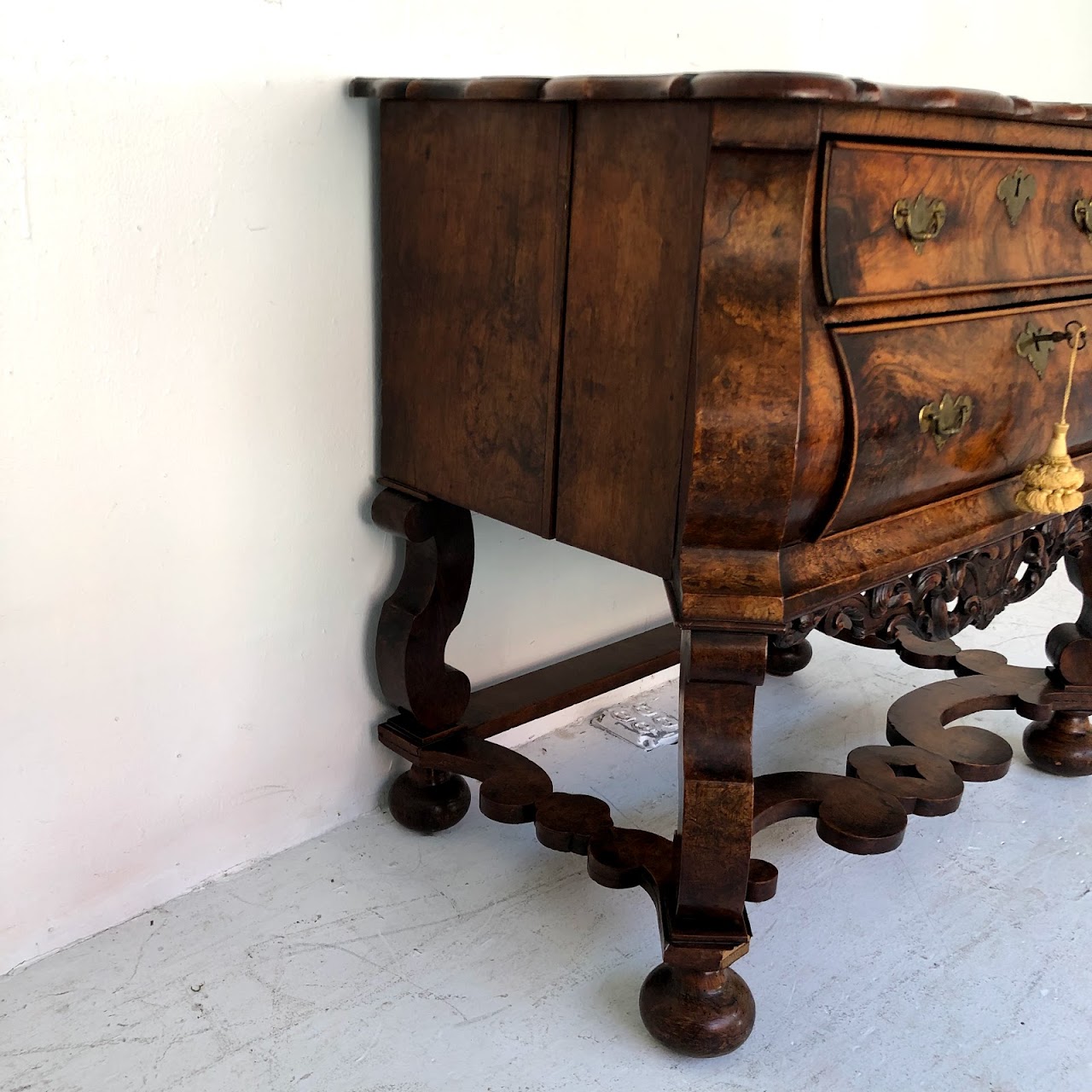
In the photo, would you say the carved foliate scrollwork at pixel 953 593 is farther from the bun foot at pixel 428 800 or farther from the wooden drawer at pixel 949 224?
the bun foot at pixel 428 800

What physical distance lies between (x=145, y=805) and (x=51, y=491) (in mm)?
450

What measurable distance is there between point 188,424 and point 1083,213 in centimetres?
117

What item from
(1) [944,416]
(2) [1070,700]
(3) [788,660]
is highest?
(1) [944,416]

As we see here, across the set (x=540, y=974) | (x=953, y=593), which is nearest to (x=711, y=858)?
(x=540, y=974)

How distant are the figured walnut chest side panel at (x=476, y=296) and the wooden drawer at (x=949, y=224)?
0.31 m

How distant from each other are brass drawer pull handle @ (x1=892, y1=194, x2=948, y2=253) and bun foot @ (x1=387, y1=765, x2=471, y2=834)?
39.8 inches

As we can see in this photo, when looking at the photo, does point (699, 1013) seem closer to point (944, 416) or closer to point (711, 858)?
point (711, 858)

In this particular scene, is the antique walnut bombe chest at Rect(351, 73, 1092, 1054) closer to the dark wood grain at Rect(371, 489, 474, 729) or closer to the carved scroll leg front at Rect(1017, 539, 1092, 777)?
the dark wood grain at Rect(371, 489, 474, 729)

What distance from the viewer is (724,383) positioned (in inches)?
47.0

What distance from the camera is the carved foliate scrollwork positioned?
145 cm

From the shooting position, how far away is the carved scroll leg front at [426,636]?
5.59 feet

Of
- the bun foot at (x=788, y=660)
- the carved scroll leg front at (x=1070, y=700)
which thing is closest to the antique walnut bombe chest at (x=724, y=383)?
the carved scroll leg front at (x=1070, y=700)

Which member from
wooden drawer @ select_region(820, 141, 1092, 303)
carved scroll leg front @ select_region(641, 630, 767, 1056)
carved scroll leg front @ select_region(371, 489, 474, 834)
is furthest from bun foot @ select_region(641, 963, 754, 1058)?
wooden drawer @ select_region(820, 141, 1092, 303)

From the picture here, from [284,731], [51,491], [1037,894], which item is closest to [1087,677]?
[1037,894]
